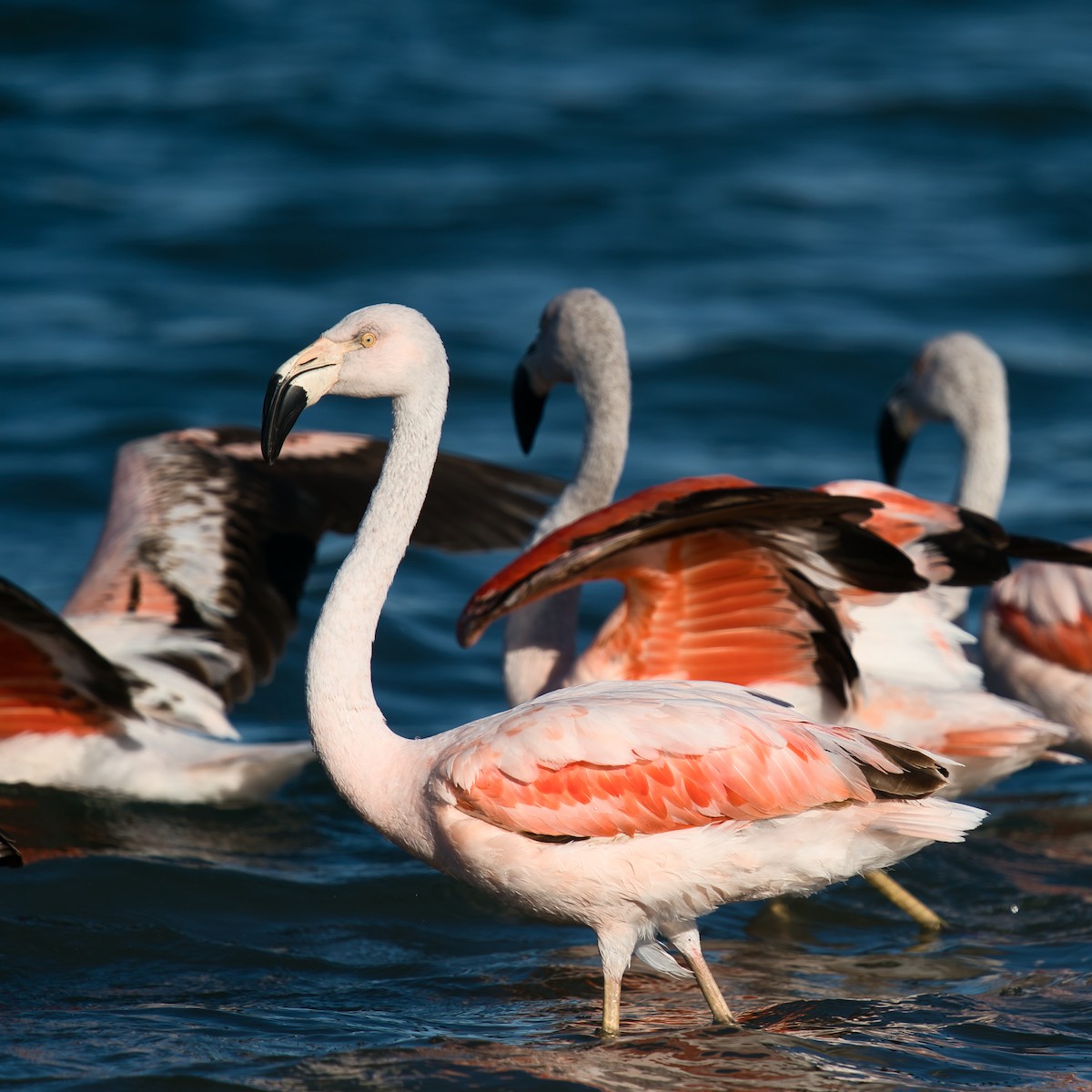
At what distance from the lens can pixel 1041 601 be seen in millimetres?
7055

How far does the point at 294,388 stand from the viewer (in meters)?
4.50

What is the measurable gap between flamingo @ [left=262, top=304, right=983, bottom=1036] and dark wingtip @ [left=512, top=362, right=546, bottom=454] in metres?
2.48

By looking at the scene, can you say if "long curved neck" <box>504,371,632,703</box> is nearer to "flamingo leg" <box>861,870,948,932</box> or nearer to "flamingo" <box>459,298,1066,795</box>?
"flamingo" <box>459,298,1066,795</box>

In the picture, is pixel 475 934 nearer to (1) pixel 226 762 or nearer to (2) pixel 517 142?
(1) pixel 226 762

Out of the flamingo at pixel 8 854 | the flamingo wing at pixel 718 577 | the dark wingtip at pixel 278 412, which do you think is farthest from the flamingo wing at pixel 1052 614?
the flamingo at pixel 8 854

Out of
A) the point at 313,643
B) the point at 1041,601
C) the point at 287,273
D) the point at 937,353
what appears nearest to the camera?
the point at 313,643

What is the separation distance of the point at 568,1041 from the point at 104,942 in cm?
170

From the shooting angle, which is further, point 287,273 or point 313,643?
Answer: point 287,273

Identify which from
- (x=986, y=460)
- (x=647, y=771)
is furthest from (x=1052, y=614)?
(x=647, y=771)

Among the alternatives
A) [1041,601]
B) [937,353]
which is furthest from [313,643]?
[937,353]

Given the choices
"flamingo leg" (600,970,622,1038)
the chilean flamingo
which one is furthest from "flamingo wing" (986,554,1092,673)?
"flamingo leg" (600,970,622,1038)

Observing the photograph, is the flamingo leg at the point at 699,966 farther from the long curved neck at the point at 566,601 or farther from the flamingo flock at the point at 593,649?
the long curved neck at the point at 566,601

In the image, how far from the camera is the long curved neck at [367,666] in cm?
450

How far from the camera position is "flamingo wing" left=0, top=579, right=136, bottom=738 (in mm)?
6027
